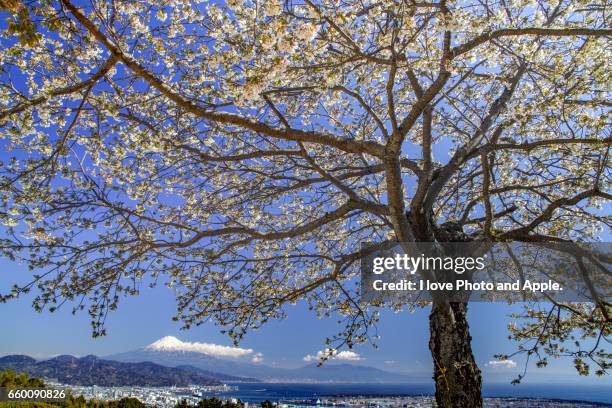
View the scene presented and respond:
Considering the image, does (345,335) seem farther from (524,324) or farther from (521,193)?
(521,193)

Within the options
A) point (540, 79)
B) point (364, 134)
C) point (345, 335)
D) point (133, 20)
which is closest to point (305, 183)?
point (364, 134)

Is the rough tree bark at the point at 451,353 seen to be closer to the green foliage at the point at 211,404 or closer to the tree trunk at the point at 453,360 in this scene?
the tree trunk at the point at 453,360

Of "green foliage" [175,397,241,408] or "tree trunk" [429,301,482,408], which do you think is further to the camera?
"green foliage" [175,397,241,408]

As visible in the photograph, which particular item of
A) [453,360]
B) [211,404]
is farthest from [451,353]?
[211,404]

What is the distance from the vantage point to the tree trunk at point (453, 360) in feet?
20.4

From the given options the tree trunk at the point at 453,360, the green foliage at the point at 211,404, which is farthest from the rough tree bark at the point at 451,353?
the green foliage at the point at 211,404

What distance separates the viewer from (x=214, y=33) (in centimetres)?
600

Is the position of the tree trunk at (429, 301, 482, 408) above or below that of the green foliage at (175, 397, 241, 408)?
above

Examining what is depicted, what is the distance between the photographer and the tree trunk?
6.23 meters

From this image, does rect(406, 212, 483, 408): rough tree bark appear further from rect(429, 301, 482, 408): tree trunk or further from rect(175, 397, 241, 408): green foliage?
rect(175, 397, 241, 408): green foliage

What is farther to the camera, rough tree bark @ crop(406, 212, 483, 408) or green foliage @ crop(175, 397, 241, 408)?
green foliage @ crop(175, 397, 241, 408)

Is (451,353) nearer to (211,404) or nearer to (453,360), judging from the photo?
(453,360)

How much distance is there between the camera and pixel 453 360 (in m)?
6.49

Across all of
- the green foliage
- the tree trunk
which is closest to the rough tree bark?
the tree trunk
